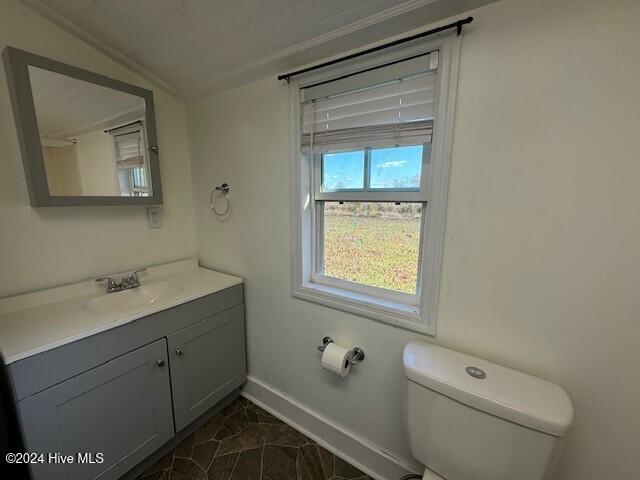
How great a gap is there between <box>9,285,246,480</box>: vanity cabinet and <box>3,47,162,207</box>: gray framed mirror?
0.73m

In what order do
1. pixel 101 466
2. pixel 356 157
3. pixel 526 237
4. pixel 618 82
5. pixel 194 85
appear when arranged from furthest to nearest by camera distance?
pixel 194 85
pixel 356 157
pixel 101 466
pixel 526 237
pixel 618 82

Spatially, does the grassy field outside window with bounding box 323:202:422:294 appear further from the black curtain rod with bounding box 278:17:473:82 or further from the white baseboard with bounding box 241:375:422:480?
the white baseboard with bounding box 241:375:422:480

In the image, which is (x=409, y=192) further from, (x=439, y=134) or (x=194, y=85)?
(x=194, y=85)

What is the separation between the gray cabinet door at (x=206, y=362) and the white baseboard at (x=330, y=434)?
0.61 feet

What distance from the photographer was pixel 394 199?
1170 millimetres

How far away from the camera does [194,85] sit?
61.4 inches

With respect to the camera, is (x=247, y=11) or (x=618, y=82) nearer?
(x=618, y=82)

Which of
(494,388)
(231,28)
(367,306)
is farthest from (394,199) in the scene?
(231,28)

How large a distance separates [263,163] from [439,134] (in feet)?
2.95

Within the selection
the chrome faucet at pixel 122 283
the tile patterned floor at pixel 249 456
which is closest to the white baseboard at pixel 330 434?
the tile patterned floor at pixel 249 456

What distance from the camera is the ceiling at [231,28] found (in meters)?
0.96

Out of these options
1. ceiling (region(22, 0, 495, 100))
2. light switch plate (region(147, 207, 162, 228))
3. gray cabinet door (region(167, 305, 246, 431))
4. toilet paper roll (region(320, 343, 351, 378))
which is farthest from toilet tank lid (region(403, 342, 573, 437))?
light switch plate (region(147, 207, 162, 228))

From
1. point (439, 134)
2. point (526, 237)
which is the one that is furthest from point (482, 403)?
point (439, 134)

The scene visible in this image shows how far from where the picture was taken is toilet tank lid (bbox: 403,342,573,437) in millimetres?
729
